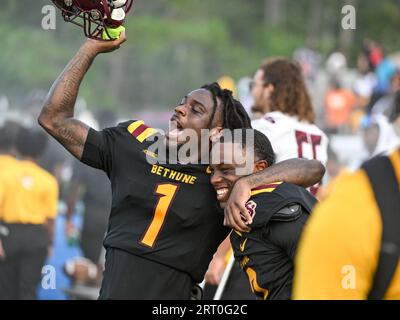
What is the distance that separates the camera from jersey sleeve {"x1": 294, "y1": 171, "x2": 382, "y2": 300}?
2.19 meters

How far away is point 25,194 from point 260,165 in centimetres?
467

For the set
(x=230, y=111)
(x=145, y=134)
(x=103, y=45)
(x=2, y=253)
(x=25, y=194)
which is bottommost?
(x=2, y=253)

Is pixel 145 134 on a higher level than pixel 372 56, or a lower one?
lower

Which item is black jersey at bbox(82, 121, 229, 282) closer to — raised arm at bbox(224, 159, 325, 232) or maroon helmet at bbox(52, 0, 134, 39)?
raised arm at bbox(224, 159, 325, 232)

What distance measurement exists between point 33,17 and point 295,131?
11076mm

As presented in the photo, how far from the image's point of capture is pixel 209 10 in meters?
26.3

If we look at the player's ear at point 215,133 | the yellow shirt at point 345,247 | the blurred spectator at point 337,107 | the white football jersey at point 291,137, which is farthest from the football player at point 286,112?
the blurred spectator at point 337,107

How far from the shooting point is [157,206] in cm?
413

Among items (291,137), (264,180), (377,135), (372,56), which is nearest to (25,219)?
(377,135)

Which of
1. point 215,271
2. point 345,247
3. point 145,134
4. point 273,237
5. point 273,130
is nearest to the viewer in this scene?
point 345,247

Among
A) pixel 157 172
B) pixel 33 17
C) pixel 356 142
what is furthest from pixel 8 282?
pixel 33 17

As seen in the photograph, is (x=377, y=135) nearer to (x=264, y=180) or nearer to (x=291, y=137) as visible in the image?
(x=291, y=137)

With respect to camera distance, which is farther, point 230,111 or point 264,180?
point 230,111
